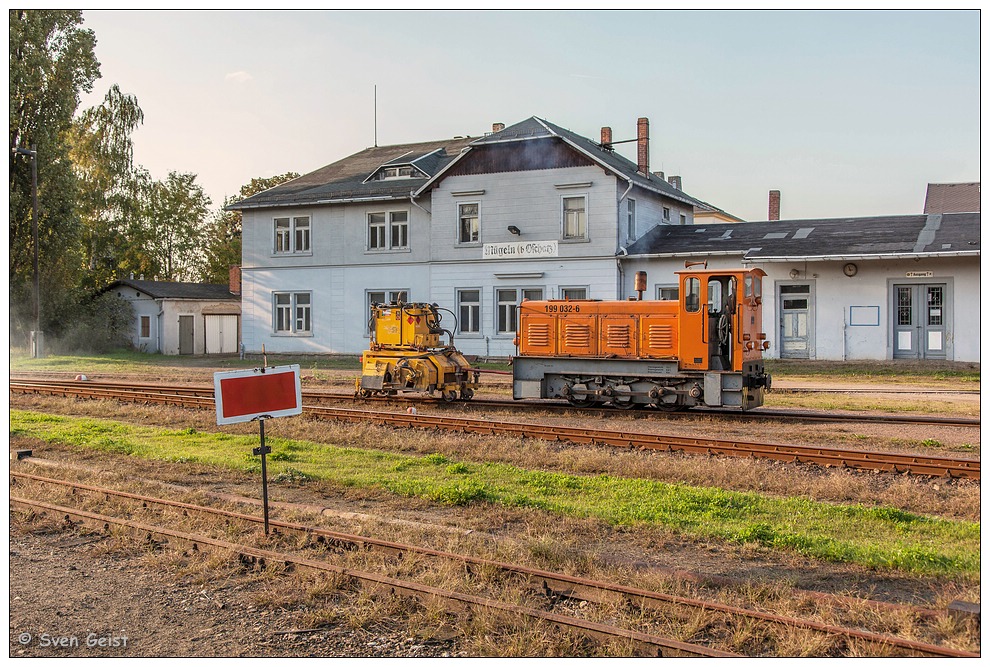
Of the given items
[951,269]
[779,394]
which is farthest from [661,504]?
[951,269]

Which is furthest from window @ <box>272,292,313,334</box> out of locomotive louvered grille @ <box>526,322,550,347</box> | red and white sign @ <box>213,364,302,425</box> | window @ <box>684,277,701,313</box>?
red and white sign @ <box>213,364,302,425</box>

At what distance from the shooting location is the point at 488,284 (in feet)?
100

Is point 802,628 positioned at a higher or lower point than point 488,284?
lower

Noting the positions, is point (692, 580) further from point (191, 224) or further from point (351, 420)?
point (191, 224)

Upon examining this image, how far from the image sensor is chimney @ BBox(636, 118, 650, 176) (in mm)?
34719

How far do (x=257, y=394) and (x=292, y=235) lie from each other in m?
28.0

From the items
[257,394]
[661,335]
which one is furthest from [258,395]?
[661,335]

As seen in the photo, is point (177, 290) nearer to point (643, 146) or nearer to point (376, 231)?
point (376, 231)

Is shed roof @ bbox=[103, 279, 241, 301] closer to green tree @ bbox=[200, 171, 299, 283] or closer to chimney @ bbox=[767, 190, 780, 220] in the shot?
green tree @ bbox=[200, 171, 299, 283]

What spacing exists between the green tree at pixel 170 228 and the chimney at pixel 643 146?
3130 cm

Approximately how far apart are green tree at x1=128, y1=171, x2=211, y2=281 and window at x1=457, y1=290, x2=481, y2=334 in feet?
92.9

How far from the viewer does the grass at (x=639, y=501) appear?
286 inches
